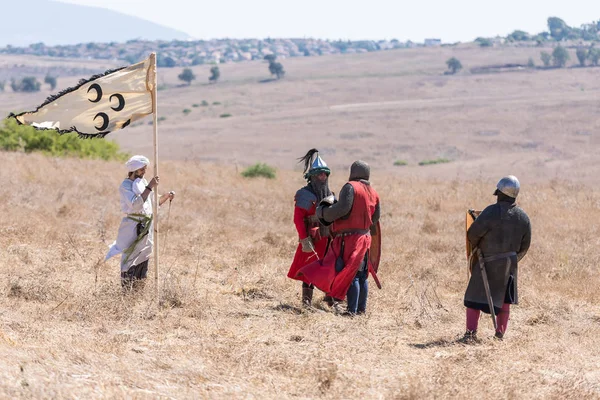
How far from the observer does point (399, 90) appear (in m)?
101

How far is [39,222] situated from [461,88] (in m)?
91.4

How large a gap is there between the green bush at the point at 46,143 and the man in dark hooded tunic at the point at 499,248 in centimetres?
1998

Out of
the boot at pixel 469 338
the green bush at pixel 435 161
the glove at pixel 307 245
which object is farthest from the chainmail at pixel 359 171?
the green bush at pixel 435 161

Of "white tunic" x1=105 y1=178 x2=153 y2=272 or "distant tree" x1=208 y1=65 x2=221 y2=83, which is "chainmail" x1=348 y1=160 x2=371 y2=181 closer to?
"white tunic" x1=105 y1=178 x2=153 y2=272

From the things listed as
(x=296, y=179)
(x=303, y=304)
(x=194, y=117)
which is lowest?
(x=194, y=117)

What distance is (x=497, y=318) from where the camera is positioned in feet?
24.9

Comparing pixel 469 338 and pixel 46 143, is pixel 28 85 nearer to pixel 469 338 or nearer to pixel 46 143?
pixel 46 143

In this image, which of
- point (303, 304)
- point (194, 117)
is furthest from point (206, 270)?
point (194, 117)

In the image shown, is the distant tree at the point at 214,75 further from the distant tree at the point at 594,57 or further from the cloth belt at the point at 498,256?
the cloth belt at the point at 498,256

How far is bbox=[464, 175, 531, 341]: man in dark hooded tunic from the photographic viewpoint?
24.3 feet

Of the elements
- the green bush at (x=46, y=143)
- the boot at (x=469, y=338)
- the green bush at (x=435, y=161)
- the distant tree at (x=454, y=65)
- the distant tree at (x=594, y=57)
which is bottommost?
the green bush at (x=435, y=161)

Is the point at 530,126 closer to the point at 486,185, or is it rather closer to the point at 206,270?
the point at 486,185

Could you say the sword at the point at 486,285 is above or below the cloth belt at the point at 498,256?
below

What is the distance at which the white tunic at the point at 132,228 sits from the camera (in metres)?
8.25
